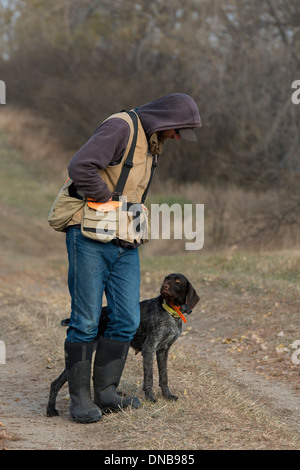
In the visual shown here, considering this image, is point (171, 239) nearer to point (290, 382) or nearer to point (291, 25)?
point (291, 25)

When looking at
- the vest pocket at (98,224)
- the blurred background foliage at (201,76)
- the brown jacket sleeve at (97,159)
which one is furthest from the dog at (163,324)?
the blurred background foliage at (201,76)

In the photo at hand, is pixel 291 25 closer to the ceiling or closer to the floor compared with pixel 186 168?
closer to the ceiling

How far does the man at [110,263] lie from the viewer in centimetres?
436

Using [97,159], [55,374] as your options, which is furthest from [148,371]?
[97,159]

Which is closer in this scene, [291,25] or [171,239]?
[171,239]

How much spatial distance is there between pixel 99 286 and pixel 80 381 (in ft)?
2.24

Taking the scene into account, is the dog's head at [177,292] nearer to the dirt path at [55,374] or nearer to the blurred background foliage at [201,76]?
the dirt path at [55,374]

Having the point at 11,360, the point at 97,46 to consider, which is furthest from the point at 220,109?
the point at 11,360

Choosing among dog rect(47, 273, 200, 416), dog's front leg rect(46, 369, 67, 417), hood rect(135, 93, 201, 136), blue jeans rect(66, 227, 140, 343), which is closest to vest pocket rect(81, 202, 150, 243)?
blue jeans rect(66, 227, 140, 343)

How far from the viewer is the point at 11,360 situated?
6.88 m

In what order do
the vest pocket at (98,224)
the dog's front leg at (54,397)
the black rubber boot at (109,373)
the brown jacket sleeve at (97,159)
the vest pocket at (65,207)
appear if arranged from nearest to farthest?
the brown jacket sleeve at (97,159) < the vest pocket at (98,224) < the vest pocket at (65,207) < the black rubber boot at (109,373) < the dog's front leg at (54,397)

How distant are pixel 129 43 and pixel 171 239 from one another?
14.8 meters

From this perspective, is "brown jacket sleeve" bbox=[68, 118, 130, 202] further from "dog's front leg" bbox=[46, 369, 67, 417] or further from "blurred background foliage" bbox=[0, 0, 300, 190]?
"blurred background foliage" bbox=[0, 0, 300, 190]

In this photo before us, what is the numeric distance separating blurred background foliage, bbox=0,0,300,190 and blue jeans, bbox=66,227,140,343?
38.6ft
